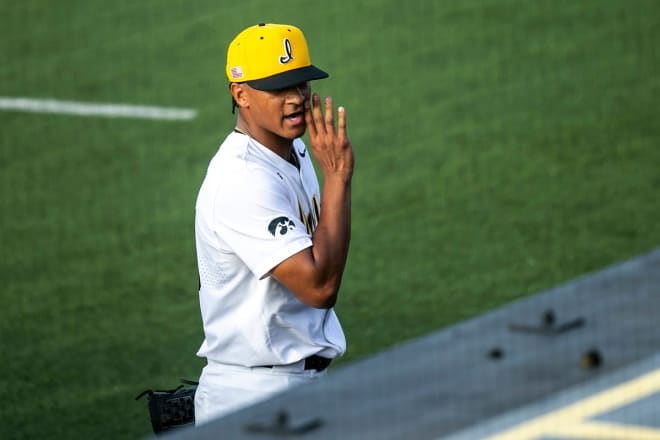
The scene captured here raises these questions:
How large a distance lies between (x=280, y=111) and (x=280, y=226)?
17.1 inches

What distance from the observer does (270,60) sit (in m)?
4.28

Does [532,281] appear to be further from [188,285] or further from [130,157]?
[130,157]

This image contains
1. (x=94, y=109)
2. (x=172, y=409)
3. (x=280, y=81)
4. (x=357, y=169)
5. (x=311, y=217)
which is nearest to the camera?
(x=280, y=81)

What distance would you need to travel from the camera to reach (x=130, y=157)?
9375 millimetres

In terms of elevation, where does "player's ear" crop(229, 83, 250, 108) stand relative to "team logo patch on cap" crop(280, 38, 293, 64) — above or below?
below

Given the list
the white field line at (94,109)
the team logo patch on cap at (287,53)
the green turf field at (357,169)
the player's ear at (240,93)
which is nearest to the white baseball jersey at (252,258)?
the player's ear at (240,93)

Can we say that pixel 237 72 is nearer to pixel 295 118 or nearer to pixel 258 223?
pixel 295 118

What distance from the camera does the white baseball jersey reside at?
403cm

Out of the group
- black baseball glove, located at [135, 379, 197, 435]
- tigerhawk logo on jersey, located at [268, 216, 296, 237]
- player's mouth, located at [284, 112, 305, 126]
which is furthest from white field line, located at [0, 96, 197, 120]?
tigerhawk logo on jersey, located at [268, 216, 296, 237]

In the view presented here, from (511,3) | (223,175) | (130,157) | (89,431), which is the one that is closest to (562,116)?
(511,3)

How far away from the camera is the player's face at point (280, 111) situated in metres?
4.24

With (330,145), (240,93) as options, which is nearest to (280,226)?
(330,145)

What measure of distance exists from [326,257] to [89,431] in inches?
92.2

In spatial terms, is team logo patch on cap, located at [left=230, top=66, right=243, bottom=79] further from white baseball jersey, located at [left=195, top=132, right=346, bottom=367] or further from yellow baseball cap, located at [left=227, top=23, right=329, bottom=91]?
white baseball jersey, located at [left=195, top=132, right=346, bottom=367]
